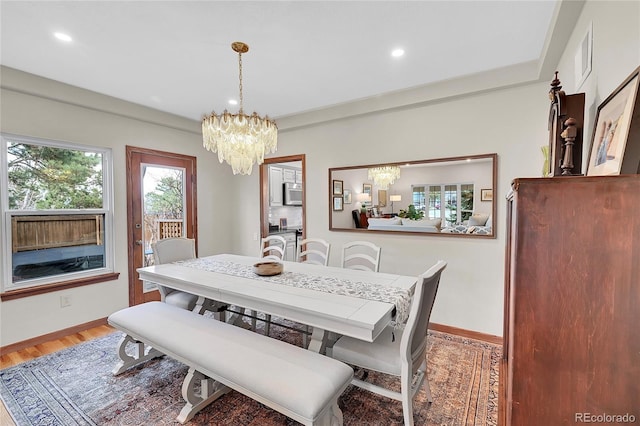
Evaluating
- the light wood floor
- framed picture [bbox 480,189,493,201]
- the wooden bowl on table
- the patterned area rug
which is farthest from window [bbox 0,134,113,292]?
framed picture [bbox 480,189,493,201]

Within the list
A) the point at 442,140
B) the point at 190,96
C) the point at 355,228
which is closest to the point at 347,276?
the point at 355,228

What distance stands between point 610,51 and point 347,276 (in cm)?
201

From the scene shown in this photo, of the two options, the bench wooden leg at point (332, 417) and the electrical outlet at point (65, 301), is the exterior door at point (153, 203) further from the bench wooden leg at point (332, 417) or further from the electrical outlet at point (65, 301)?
the bench wooden leg at point (332, 417)

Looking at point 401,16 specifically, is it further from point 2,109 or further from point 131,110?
point 2,109

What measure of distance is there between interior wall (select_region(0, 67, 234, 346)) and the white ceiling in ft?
0.75

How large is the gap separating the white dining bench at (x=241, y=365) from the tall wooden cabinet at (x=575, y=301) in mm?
828

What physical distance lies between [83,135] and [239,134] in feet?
7.18

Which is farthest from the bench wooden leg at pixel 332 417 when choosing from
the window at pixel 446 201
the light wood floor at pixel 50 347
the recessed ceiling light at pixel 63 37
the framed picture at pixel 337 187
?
the recessed ceiling light at pixel 63 37

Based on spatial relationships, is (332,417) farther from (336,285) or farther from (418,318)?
(336,285)

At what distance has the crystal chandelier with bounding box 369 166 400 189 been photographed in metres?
3.32

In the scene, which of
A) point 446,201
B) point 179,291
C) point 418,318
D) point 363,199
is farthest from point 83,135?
point 446,201

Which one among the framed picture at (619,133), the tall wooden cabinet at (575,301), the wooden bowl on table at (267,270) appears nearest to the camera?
the tall wooden cabinet at (575,301)

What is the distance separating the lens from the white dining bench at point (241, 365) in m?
1.36

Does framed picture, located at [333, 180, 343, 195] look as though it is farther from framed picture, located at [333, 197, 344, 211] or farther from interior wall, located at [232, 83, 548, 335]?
interior wall, located at [232, 83, 548, 335]
